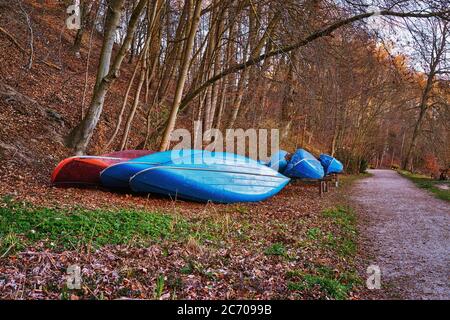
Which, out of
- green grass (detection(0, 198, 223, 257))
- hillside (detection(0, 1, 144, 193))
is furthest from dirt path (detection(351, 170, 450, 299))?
hillside (detection(0, 1, 144, 193))

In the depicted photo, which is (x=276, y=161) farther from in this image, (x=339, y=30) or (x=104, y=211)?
(x=104, y=211)

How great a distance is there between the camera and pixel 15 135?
330 inches

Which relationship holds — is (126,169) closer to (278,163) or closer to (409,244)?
(409,244)

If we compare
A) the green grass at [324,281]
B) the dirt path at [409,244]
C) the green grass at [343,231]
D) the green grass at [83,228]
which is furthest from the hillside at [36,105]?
the dirt path at [409,244]

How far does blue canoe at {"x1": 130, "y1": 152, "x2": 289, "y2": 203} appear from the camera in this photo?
7794 millimetres

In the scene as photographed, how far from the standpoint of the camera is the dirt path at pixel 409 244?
14.5 feet

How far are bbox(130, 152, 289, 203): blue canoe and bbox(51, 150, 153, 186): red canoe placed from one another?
2.39ft

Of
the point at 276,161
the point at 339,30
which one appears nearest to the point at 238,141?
the point at 276,161

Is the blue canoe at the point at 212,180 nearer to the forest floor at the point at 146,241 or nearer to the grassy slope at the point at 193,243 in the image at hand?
the forest floor at the point at 146,241

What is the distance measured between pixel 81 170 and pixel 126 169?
0.89 meters

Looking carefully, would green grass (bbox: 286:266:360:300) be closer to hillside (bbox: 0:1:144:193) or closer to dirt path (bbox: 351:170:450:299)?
dirt path (bbox: 351:170:450:299)

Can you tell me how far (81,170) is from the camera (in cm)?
760

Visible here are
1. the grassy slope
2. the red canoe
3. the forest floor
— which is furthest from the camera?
the red canoe

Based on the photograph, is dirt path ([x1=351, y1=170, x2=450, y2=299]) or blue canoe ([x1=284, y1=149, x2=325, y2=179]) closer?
dirt path ([x1=351, y1=170, x2=450, y2=299])
